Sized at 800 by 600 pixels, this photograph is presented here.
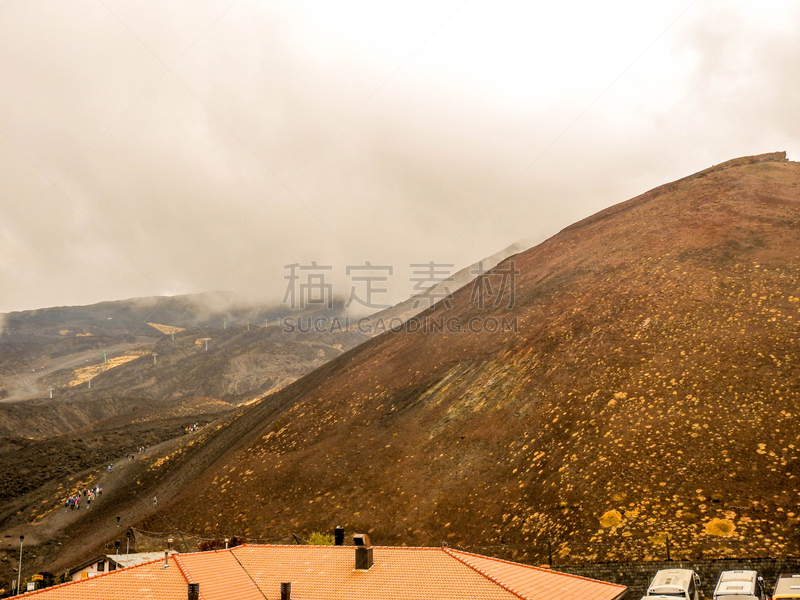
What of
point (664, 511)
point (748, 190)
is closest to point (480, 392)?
point (664, 511)

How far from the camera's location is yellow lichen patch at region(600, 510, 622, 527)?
103ft

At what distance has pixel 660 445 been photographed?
35.2 metres

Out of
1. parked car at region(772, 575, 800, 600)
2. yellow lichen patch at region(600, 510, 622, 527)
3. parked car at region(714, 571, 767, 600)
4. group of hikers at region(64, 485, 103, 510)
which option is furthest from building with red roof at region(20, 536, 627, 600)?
group of hikers at region(64, 485, 103, 510)

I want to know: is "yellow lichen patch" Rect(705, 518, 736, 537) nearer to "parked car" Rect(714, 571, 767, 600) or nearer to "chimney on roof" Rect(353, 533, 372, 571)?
"parked car" Rect(714, 571, 767, 600)

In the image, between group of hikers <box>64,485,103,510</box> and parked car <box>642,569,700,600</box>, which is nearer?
parked car <box>642,569,700,600</box>

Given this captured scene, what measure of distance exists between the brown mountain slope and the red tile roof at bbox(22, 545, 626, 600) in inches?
343

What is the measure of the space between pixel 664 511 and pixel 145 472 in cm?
6456

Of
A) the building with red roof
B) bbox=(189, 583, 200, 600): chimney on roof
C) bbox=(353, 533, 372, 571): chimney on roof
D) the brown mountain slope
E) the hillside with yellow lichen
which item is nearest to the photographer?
bbox=(189, 583, 200, 600): chimney on roof

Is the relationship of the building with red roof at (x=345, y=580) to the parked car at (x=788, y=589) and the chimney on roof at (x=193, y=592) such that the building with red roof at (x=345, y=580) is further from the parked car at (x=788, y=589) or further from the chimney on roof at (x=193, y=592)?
the parked car at (x=788, y=589)

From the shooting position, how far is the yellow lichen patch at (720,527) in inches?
1081

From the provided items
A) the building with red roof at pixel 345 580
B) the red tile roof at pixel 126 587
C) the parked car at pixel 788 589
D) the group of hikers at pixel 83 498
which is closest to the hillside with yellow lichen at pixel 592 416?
the parked car at pixel 788 589

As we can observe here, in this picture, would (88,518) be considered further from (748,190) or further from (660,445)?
(748,190)

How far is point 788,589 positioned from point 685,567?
19.8 ft

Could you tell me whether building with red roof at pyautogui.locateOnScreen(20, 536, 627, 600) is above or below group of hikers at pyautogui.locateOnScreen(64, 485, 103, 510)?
above
